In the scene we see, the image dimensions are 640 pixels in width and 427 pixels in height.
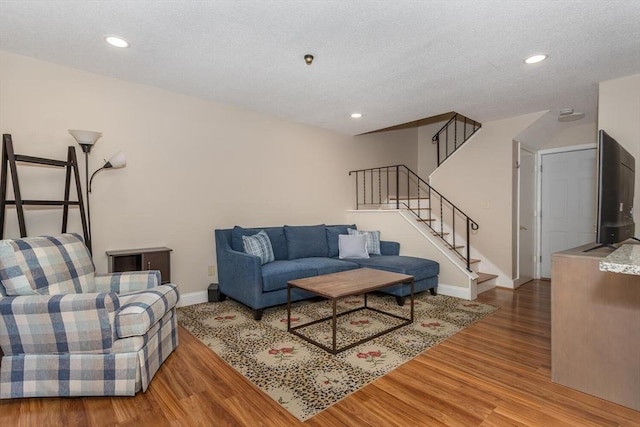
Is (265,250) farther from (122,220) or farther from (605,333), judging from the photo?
(605,333)

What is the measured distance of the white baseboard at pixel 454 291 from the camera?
4.06 m

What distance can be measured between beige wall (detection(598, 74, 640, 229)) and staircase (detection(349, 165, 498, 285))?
69.8 inches

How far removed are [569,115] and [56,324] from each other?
5807 mm

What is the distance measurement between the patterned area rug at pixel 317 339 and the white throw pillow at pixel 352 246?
2.20 ft

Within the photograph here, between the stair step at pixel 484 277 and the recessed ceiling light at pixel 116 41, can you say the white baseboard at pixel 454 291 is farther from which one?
the recessed ceiling light at pixel 116 41

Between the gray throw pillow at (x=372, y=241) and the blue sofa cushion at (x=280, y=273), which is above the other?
the gray throw pillow at (x=372, y=241)

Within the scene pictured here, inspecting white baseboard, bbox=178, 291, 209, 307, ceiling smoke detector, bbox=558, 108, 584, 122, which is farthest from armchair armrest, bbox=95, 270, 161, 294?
ceiling smoke detector, bbox=558, 108, 584, 122

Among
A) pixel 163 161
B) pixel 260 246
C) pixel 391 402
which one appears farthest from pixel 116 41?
pixel 391 402

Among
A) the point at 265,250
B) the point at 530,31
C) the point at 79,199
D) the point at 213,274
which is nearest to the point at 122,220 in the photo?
the point at 79,199

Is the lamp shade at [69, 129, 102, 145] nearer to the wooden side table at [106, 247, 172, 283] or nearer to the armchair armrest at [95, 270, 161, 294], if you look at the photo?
the wooden side table at [106, 247, 172, 283]

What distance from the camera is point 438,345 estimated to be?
2.67m

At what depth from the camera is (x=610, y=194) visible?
1.90 metres

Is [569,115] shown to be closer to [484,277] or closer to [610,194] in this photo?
[484,277]

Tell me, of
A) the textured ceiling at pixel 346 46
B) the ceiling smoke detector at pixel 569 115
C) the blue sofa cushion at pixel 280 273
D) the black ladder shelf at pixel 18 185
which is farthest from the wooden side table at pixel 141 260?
the ceiling smoke detector at pixel 569 115
